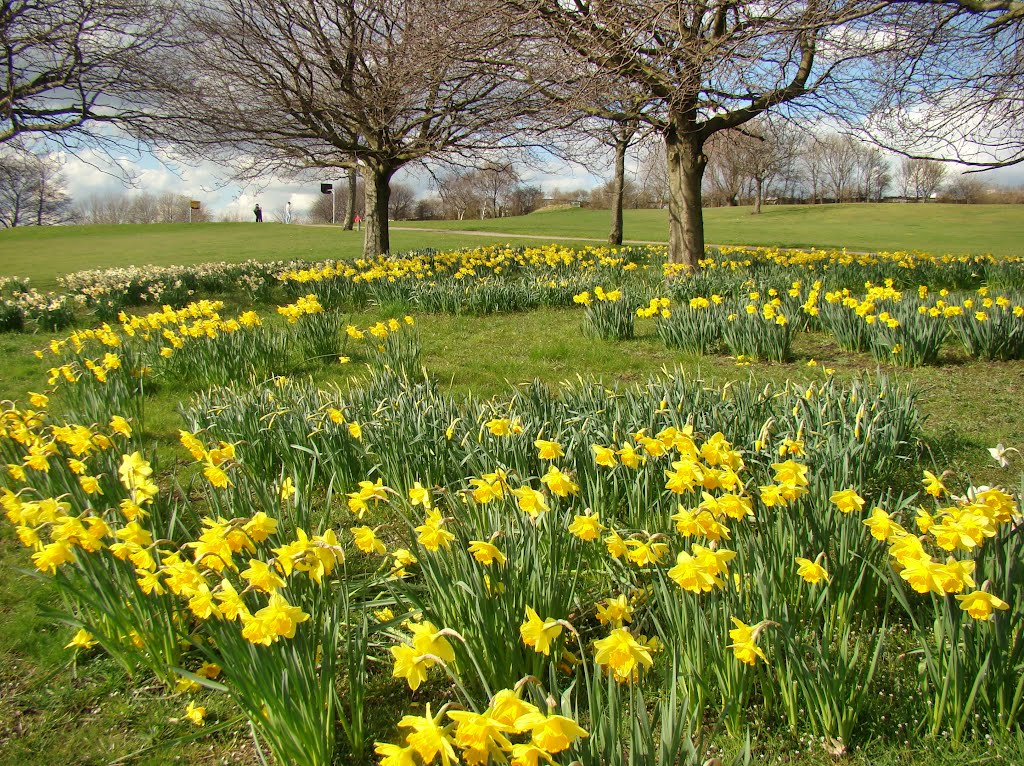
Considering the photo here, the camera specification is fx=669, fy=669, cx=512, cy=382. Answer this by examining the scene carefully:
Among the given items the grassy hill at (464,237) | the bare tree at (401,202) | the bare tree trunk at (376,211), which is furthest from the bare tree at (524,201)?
the bare tree trunk at (376,211)

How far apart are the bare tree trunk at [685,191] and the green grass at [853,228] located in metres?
15.0

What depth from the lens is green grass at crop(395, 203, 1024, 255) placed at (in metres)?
27.5

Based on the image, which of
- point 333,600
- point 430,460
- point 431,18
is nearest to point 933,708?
point 333,600

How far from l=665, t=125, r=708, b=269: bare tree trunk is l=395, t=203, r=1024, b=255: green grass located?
15.0 metres

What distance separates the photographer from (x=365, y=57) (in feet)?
43.8

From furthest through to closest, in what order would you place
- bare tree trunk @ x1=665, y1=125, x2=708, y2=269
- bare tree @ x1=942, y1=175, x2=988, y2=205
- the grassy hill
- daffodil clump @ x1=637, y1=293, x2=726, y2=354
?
bare tree @ x1=942, y1=175, x2=988, y2=205, the grassy hill, bare tree trunk @ x1=665, y1=125, x2=708, y2=269, daffodil clump @ x1=637, y1=293, x2=726, y2=354

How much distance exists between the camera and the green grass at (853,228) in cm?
2755

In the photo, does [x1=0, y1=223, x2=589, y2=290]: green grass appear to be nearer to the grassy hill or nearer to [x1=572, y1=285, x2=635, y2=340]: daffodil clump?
the grassy hill

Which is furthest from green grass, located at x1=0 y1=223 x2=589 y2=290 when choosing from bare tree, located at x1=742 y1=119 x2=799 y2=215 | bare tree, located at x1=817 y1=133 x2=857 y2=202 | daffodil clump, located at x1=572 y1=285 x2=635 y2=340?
bare tree, located at x1=817 y1=133 x2=857 y2=202

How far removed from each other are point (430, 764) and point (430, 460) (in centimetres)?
232

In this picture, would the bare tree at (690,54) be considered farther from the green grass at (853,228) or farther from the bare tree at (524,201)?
the bare tree at (524,201)

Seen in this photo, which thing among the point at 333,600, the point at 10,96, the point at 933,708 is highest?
the point at 10,96

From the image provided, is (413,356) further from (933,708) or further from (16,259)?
(16,259)

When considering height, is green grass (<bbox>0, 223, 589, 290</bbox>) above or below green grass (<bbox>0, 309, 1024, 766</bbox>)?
above
